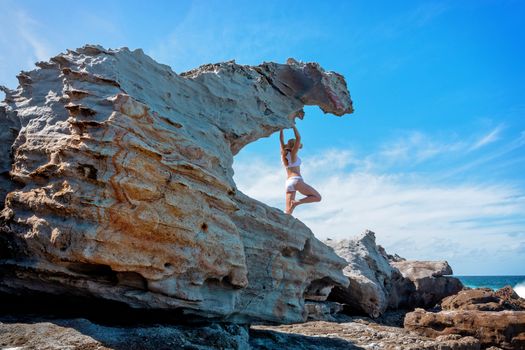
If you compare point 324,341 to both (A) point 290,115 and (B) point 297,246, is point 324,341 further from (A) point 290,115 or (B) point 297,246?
(A) point 290,115

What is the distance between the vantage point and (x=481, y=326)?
9.55 metres

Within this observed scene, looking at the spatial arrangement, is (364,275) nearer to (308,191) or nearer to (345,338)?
(308,191)

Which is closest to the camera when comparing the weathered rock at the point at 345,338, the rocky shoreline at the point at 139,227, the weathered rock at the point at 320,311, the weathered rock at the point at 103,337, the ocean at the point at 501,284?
the weathered rock at the point at 103,337

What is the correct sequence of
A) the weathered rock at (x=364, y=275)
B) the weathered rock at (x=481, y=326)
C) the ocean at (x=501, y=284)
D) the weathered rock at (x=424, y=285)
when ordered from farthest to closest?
1. the ocean at (x=501, y=284)
2. the weathered rock at (x=424, y=285)
3. the weathered rock at (x=364, y=275)
4. the weathered rock at (x=481, y=326)

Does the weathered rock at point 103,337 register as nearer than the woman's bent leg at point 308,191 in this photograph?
Yes

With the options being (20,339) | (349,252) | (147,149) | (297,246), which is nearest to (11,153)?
(147,149)

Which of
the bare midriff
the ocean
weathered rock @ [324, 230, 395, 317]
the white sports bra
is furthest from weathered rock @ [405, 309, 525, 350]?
the ocean

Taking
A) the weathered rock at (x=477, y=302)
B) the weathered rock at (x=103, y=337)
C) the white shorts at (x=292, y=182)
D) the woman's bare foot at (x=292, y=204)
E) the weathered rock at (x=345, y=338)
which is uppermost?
the white shorts at (x=292, y=182)

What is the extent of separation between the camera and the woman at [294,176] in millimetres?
11217

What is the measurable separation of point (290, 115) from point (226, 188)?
461 centimetres

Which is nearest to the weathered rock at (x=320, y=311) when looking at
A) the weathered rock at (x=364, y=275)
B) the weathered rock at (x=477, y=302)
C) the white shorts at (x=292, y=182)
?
the weathered rock at (x=364, y=275)

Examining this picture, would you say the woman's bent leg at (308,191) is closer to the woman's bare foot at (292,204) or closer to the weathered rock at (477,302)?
the woman's bare foot at (292,204)

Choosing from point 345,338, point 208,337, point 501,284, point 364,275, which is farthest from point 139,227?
point 501,284

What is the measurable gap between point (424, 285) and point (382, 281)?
2.66 m
